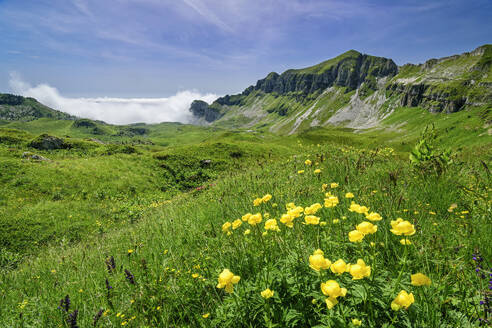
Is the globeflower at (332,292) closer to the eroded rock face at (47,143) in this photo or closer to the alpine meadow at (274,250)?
the alpine meadow at (274,250)

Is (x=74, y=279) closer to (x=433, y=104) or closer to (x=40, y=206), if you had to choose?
(x=40, y=206)

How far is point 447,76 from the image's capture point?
538 ft

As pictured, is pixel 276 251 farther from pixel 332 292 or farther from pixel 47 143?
pixel 47 143

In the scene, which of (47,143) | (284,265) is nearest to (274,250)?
(284,265)

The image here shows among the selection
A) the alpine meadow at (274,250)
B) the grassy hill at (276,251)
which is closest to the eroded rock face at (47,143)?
the alpine meadow at (274,250)

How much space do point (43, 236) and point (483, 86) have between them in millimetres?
191288

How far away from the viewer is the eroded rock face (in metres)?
28.6

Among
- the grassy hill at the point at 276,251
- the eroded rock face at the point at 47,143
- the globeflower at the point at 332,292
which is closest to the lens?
the globeflower at the point at 332,292

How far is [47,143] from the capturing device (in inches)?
1150

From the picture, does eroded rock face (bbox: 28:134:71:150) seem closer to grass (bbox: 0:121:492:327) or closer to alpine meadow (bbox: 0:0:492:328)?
alpine meadow (bbox: 0:0:492:328)

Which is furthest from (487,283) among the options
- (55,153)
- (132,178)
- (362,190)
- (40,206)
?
(55,153)

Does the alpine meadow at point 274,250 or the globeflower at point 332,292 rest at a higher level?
the globeflower at point 332,292

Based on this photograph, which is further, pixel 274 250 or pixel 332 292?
pixel 274 250

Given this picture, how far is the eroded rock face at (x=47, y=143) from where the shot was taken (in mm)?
28555
